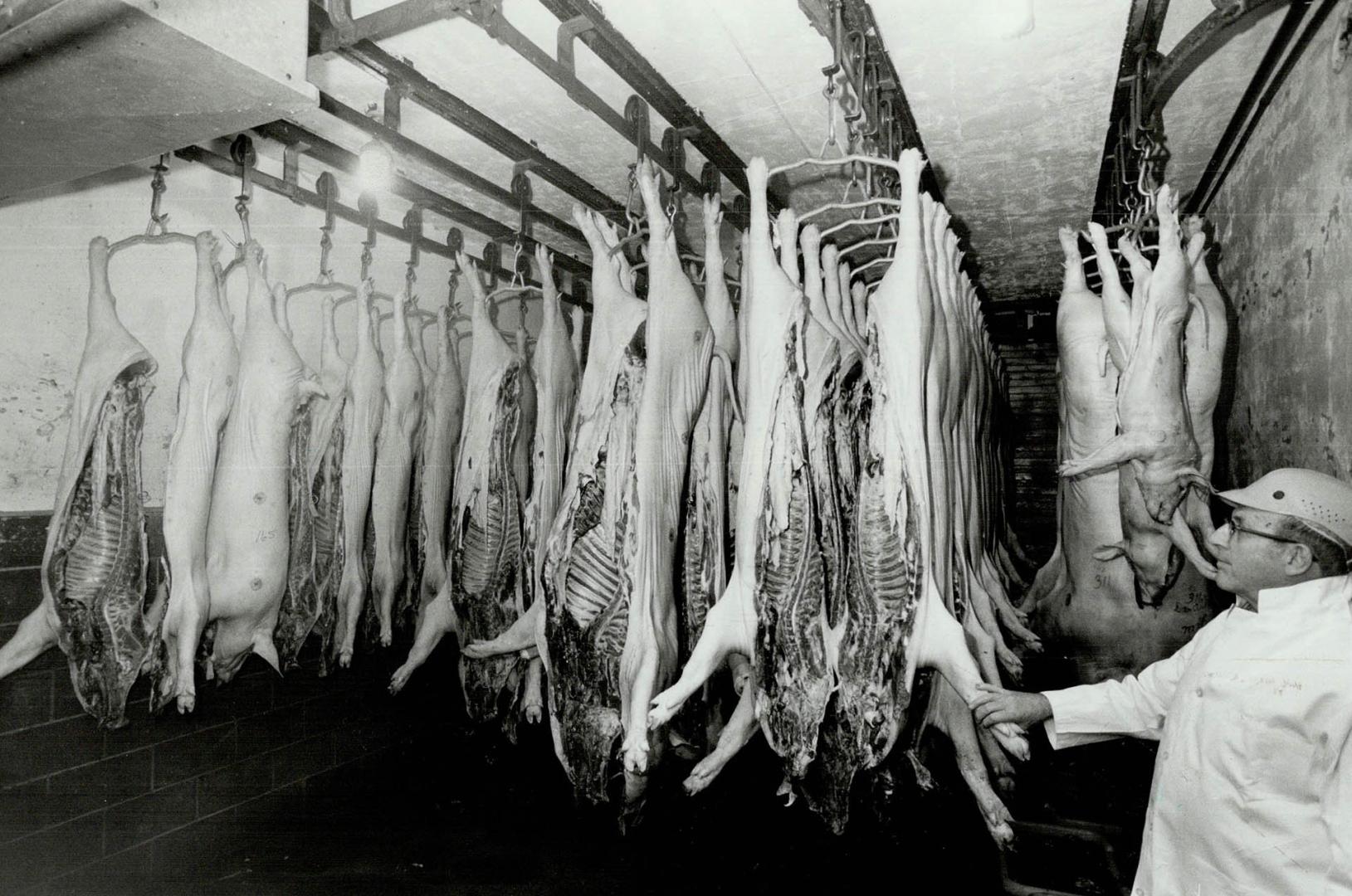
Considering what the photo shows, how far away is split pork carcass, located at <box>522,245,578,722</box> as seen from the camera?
3.48 metres

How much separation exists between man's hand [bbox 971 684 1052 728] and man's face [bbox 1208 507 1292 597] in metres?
0.56

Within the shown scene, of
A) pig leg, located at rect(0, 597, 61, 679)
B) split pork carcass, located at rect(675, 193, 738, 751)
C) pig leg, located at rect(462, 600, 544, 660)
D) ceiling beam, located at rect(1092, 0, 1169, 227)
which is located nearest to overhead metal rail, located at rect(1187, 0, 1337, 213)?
ceiling beam, located at rect(1092, 0, 1169, 227)

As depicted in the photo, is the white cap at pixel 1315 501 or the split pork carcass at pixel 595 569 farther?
the split pork carcass at pixel 595 569

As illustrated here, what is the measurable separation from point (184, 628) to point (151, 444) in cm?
104

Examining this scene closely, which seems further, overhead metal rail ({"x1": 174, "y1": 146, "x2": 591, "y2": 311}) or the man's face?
overhead metal rail ({"x1": 174, "y1": 146, "x2": 591, "y2": 311})

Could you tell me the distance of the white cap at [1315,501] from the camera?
1746 millimetres

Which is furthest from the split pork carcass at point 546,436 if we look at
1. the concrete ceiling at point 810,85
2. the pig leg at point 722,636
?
the pig leg at point 722,636

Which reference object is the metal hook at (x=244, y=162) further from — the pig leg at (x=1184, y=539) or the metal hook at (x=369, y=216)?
the pig leg at (x=1184, y=539)

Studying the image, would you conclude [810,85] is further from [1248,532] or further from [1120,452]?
[1248,532]

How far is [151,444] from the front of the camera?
349cm

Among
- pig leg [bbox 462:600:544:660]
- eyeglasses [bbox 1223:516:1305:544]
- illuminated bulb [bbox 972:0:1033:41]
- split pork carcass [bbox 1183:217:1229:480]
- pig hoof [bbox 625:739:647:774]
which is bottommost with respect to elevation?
pig hoof [bbox 625:739:647:774]

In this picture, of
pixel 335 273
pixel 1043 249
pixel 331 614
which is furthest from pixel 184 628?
pixel 1043 249

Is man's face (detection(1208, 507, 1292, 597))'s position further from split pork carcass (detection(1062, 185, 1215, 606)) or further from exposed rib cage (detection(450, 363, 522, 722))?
exposed rib cage (detection(450, 363, 522, 722))

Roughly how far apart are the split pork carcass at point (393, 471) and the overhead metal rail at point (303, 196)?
371 millimetres
